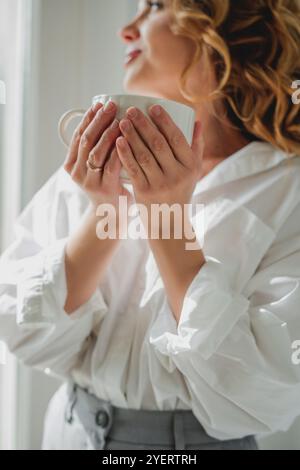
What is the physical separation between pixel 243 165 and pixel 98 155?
0.18 m

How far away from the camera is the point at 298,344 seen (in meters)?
0.49

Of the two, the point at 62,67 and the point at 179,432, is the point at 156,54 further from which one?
the point at 179,432

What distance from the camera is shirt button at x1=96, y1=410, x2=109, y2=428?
1.85 feet

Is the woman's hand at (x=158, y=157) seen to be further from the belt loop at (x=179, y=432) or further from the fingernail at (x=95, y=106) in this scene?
the belt loop at (x=179, y=432)

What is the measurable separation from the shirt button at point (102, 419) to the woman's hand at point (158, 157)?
24 cm

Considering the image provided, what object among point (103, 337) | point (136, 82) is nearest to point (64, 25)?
point (136, 82)

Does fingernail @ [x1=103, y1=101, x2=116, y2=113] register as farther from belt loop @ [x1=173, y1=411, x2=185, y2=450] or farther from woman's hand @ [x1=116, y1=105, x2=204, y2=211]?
belt loop @ [x1=173, y1=411, x2=185, y2=450]

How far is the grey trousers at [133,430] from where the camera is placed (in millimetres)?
548

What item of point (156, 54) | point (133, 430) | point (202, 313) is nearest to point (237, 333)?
point (202, 313)

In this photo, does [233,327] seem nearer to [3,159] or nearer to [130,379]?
[130,379]

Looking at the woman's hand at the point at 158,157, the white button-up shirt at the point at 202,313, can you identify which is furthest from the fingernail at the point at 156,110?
the white button-up shirt at the point at 202,313

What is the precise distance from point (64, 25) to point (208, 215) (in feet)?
1.04

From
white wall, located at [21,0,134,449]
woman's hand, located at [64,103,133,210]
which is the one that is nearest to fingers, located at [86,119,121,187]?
woman's hand, located at [64,103,133,210]

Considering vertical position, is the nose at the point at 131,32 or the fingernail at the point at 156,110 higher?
the nose at the point at 131,32
